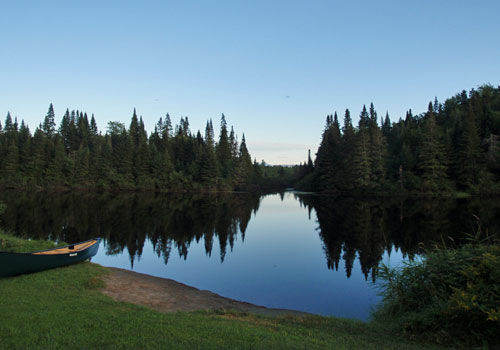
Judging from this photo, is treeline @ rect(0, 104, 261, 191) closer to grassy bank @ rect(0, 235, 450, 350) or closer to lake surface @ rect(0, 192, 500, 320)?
lake surface @ rect(0, 192, 500, 320)

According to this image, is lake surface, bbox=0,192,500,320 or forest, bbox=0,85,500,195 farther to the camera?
forest, bbox=0,85,500,195

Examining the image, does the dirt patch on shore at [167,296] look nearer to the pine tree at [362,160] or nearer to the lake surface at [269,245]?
the lake surface at [269,245]

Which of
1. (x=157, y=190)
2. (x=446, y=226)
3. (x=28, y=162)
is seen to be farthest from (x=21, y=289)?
(x=28, y=162)

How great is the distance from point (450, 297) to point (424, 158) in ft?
195

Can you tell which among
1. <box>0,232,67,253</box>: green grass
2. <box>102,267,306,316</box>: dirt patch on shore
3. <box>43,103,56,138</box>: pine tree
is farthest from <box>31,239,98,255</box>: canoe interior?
<box>43,103,56,138</box>: pine tree

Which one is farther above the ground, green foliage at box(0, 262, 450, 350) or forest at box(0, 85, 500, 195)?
forest at box(0, 85, 500, 195)

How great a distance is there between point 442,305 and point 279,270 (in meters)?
10.2

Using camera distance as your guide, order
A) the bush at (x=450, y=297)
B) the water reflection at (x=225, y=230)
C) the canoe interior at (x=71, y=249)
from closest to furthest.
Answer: the bush at (x=450, y=297) < the canoe interior at (x=71, y=249) < the water reflection at (x=225, y=230)

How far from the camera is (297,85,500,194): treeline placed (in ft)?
188

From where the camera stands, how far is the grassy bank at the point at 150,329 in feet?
20.0

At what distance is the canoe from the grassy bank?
1797 mm

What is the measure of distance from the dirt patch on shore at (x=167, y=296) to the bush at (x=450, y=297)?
11.0 feet

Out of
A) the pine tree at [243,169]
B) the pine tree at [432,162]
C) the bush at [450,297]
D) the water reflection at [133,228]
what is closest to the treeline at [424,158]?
the pine tree at [432,162]

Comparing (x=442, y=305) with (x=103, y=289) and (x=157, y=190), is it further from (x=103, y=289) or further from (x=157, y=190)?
(x=157, y=190)
